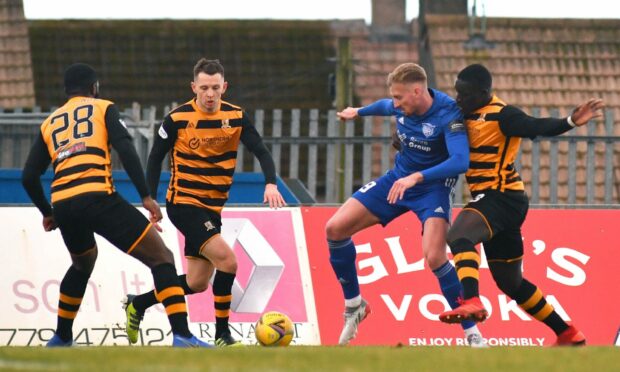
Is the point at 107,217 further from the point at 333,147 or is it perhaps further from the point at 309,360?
the point at 333,147

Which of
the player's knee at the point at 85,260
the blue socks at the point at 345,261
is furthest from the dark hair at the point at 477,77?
the player's knee at the point at 85,260

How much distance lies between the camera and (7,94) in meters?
24.9

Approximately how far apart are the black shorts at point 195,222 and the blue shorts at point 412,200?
1.12 m

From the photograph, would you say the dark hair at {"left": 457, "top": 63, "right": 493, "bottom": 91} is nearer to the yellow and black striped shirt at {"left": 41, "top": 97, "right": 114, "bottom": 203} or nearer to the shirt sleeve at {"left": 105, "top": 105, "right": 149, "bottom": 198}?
the shirt sleeve at {"left": 105, "top": 105, "right": 149, "bottom": 198}

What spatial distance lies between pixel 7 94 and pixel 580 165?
989 cm

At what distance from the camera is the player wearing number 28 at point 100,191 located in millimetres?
10750

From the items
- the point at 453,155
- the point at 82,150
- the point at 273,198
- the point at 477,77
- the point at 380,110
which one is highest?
the point at 477,77

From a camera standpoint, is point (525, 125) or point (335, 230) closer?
point (525, 125)

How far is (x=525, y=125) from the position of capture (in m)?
11.0

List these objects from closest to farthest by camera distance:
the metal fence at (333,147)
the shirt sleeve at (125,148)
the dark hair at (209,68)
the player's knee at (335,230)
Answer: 1. the shirt sleeve at (125,148)
2. the dark hair at (209,68)
3. the player's knee at (335,230)
4. the metal fence at (333,147)

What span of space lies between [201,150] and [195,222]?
54 cm

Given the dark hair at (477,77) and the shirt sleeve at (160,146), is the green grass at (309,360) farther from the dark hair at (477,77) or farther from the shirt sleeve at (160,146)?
the shirt sleeve at (160,146)

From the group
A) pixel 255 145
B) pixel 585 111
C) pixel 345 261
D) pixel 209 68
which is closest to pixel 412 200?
pixel 345 261

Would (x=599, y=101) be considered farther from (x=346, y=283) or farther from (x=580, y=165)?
(x=580, y=165)
